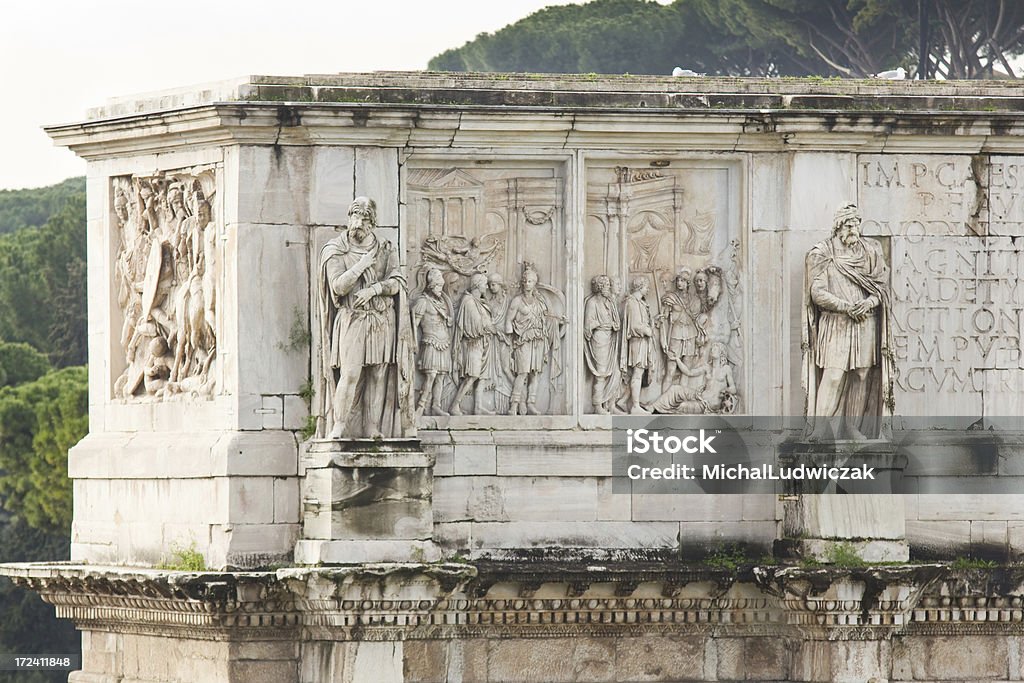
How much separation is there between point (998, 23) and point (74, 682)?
Result: 2883cm

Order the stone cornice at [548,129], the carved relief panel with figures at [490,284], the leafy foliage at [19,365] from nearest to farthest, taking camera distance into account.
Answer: the stone cornice at [548,129] → the carved relief panel with figures at [490,284] → the leafy foliage at [19,365]

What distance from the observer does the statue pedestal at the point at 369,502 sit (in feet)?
67.2

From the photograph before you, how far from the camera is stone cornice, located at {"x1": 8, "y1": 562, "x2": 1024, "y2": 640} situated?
20.5 meters

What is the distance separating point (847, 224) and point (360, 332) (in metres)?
4.17

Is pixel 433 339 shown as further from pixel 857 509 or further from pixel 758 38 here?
pixel 758 38

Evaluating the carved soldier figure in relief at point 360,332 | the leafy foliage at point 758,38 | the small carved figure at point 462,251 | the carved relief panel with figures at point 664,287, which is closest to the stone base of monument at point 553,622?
the carved soldier figure in relief at point 360,332

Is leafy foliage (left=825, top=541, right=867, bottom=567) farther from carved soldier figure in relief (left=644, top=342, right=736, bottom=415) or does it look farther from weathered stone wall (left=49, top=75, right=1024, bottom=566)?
carved soldier figure in relief (left=644, top=342, right=736, bottom=415)

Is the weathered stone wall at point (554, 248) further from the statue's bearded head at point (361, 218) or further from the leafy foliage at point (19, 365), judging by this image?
the leafy foliage at point (19, 365)

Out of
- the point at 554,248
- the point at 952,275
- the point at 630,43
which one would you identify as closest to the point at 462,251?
the point at 554,248

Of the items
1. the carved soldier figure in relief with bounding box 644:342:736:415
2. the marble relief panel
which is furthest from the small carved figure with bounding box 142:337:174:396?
the marble relief panel

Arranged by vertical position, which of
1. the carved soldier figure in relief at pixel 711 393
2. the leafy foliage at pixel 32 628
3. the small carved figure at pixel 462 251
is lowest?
the leafy foliage at pixel 32 628

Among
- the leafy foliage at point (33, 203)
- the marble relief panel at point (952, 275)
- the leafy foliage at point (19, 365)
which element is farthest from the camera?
the leafy foliage at point (33, 203)

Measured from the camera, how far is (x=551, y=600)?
2139 centimetres

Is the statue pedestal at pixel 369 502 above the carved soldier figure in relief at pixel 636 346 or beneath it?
beneath
